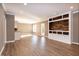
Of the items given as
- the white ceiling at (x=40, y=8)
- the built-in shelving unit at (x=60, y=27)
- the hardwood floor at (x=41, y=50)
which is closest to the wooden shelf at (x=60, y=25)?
the built-in shelving unit at (x=60, y=27)

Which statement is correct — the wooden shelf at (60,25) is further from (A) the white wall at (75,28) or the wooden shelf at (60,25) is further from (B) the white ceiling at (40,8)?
(B) the white ceiling at (40,8)

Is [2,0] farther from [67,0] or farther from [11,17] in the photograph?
[11,17]

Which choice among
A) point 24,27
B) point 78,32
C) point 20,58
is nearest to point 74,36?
point 78,32

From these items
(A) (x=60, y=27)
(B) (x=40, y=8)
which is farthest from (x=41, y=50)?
(A) (x=60, y=27)

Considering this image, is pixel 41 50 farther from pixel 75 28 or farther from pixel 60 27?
pixel 60 27

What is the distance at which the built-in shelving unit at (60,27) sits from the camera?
8.26 metres

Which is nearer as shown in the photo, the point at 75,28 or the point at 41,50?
the point at 41,50

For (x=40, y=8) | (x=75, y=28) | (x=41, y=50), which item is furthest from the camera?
(x=75, y=28)

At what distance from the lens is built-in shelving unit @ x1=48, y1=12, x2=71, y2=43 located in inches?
325

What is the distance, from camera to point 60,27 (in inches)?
377

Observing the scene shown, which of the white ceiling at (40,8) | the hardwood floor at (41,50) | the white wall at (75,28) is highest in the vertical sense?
the white ceiling at (40,8)

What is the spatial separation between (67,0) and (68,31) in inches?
249

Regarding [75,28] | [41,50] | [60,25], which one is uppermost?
[60,25]

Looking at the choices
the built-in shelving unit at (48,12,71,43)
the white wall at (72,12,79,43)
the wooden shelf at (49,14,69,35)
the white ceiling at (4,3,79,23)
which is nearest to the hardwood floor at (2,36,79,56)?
the white wall at (72,12,79,43)
